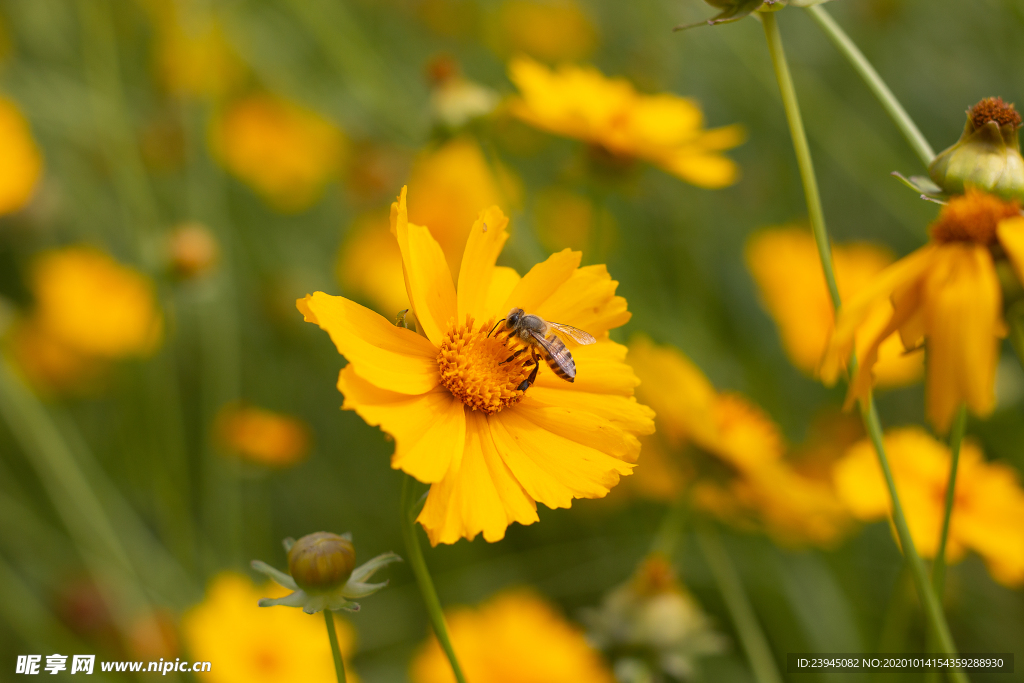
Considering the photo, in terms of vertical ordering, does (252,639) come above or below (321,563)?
above

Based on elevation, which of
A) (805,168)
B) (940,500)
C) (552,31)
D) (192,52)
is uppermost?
(552,31)

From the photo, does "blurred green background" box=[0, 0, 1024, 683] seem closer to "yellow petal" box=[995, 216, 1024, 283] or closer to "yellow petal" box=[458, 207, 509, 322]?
"yellow petal" box=[458, 207, 509, 322]

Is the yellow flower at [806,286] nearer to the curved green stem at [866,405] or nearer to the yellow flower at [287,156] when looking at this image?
the curved green stem at [866,405]

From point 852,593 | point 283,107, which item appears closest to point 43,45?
point 283,107

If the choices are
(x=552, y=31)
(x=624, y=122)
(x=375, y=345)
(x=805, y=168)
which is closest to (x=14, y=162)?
(x=624, y=122)

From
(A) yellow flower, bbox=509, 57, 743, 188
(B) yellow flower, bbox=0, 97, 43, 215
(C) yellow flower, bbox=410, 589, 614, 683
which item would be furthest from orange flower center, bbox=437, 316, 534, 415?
(B) yellow flower, bbox=0, 97, 43, 215

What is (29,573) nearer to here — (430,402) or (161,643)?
(161,643)

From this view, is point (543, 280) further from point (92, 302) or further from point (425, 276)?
point (92, 302)
